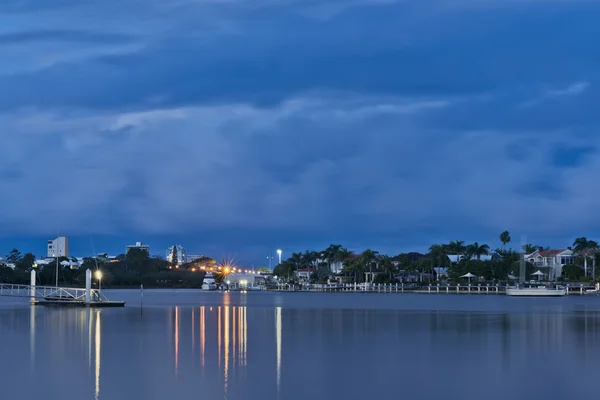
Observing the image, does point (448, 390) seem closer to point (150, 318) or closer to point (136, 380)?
point (136, 380)

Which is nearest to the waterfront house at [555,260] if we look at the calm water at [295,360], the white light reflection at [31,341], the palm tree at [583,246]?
the palm tree at [583,246]

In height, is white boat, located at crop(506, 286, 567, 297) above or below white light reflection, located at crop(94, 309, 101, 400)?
below

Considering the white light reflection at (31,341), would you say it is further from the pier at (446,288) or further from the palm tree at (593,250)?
the palm tree at (593,250)

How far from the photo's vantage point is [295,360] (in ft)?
139

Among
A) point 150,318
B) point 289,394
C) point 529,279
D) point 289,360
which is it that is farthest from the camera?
point 529,279

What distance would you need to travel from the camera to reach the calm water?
32812 mm

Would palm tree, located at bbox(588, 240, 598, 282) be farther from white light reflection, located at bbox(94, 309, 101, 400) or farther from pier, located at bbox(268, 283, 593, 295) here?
white light reflection, located at bbox(94, 309, 101, 400)

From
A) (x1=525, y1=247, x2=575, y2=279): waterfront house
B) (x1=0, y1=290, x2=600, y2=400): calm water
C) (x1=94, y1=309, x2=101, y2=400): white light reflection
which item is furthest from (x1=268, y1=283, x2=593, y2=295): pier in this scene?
(x1=94, y1=309, x2=101, y2=400): white light reflection

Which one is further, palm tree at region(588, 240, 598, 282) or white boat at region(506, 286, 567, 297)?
palm tree at region(588, 240, 598, 282)

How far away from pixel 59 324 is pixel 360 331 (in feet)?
73.8

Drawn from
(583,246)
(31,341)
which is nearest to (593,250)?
(583,246)

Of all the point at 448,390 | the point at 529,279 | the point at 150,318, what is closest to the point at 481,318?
the point at 150,318

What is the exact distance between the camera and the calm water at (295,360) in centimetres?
3281

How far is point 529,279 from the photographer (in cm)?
18875
